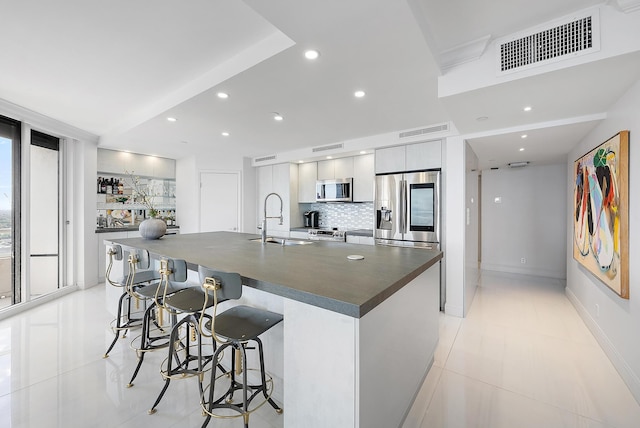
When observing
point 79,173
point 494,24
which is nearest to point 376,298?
point 494,24

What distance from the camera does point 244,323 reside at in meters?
1.58

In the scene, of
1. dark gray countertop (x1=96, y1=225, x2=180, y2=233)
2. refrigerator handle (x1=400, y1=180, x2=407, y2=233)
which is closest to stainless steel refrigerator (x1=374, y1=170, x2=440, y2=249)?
refrigerator handle (x1=400, y1=180, x2=407, y2=233)

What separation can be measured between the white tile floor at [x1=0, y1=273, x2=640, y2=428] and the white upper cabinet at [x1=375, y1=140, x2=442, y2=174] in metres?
2.03

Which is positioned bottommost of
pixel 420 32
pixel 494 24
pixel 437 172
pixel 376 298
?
pixel 376 298

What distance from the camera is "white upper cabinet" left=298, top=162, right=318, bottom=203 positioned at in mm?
5258

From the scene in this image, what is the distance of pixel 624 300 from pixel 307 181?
4.36 metres

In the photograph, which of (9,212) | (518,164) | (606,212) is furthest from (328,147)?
(9,212)

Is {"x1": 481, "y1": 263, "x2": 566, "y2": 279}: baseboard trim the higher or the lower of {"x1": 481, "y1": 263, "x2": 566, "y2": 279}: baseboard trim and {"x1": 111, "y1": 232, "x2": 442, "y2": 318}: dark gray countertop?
the lower

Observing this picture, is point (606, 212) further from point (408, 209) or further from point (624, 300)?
point (408, 209)

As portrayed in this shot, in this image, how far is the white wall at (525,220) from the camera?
16.7 ft

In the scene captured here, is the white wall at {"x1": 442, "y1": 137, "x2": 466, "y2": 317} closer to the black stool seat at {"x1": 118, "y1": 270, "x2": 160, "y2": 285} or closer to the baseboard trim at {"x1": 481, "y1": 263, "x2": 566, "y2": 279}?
the baseboard trim at {"x1": 481, "y1": 263, "x2": 566, "y2": 279}

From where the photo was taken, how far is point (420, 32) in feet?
5.38

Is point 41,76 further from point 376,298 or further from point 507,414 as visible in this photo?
point 507,414

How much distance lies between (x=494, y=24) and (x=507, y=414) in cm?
256
